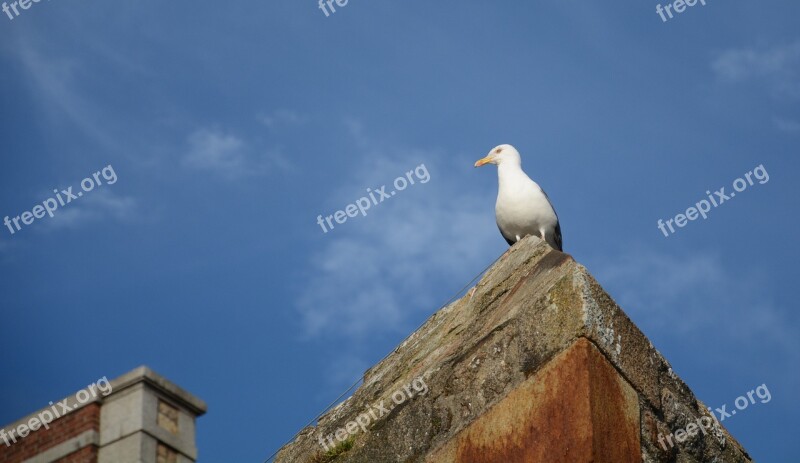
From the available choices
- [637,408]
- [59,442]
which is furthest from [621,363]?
[59,442]

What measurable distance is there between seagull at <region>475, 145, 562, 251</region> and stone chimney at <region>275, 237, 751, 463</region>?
14.8ft

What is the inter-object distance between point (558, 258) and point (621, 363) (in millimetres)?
632

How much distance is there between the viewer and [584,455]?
3051 millimetres

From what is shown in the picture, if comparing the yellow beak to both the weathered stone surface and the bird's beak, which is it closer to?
the bird's beak

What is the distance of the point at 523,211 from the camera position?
8828mm

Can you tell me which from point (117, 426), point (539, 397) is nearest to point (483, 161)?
point (117, 426)

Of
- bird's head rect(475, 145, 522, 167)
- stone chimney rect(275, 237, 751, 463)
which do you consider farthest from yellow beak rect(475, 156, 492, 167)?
stone chimney rect(275, 237, 751, 463)

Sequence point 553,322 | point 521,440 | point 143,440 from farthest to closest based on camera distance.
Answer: point 143,440, point 553,322, point 521,440

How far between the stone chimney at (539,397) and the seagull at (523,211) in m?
4.51

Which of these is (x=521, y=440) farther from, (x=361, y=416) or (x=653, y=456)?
(x=361, y=416)

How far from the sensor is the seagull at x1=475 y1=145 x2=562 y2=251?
8844 mm

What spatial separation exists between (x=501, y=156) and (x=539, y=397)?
6.92m

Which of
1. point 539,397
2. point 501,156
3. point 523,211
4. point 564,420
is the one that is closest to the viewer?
point 564,420

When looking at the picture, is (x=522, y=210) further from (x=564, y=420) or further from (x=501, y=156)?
(x=564, y=420)
